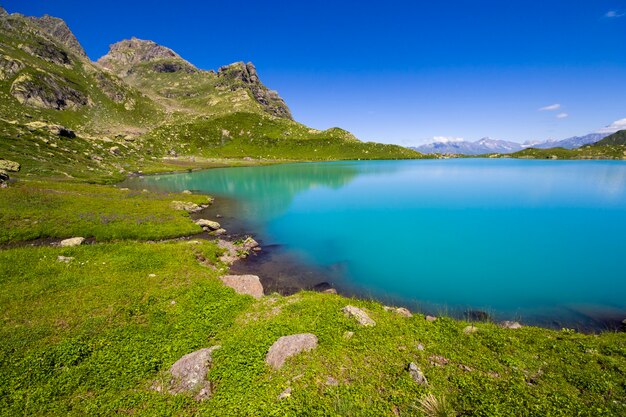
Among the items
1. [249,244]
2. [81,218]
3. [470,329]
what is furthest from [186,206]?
[470,329]

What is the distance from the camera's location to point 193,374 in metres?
12.7

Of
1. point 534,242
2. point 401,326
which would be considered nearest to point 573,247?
point 534,242

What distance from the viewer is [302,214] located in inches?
2192

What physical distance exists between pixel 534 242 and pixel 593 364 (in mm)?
30862

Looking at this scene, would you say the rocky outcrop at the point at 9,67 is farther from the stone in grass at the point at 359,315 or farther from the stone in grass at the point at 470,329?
the stone in grass at the point at 470,329

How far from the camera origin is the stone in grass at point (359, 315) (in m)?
16.2

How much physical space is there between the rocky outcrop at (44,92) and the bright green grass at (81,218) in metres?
191

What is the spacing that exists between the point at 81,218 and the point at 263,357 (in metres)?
37.6

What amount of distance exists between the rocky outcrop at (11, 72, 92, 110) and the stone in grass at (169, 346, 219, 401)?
772ft

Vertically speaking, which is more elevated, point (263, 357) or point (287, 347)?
point (287, 347)

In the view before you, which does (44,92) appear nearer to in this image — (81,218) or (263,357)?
(81,218)

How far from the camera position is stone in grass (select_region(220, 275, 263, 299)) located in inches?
877

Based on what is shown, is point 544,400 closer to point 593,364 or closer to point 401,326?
point 593,364

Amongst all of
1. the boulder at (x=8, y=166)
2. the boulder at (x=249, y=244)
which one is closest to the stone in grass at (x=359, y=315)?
the boulder at (x=249, y=244)
